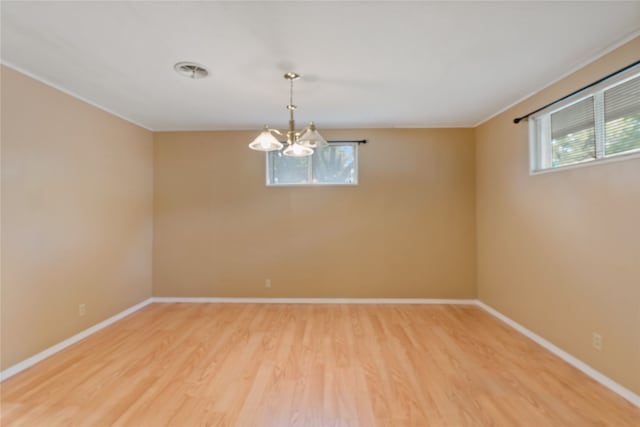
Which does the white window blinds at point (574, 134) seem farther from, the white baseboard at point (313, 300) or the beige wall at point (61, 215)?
the beige wall at point (61, 215)

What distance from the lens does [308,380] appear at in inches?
84.9

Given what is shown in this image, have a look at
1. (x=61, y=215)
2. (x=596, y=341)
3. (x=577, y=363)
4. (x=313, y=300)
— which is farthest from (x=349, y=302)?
(x=61, y=215)

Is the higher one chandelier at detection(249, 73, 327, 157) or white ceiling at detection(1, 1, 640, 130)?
white ceiling at detection(1, 1, 640, 130)

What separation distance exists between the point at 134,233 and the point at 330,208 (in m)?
2.69

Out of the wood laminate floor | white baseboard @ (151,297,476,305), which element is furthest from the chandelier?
white baseboard @ (151,297,476,305)

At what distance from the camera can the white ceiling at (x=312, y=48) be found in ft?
5.37

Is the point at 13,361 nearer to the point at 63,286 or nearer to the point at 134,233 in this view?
the point at 63,286

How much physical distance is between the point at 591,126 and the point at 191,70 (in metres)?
3.34

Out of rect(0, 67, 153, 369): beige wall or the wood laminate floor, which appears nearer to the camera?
the wood laminate floor

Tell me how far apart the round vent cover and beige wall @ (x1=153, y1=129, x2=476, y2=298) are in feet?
5.41

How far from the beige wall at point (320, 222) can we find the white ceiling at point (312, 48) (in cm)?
96

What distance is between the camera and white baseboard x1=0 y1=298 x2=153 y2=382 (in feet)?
7.25

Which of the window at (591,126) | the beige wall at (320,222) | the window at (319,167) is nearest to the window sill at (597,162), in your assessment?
the window at (591,126)

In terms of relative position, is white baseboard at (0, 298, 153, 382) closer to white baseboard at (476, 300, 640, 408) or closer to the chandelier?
the chandelier
